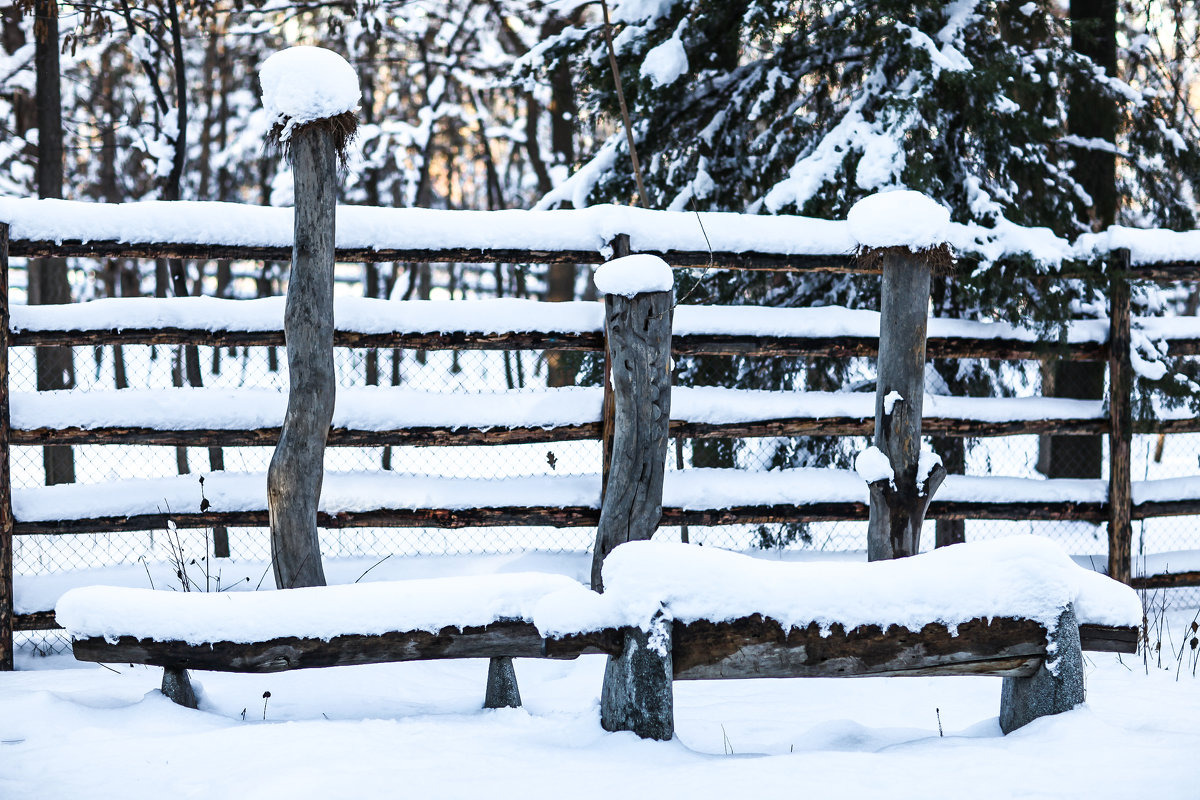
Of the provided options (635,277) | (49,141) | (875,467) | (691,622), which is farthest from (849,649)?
(49,141)

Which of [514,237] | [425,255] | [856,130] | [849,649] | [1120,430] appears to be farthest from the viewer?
[856,130]

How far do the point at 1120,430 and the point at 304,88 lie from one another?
5309 mm

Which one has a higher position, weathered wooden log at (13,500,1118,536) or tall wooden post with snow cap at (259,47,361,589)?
tall wooden post with snow cap at (259,47,361,589)

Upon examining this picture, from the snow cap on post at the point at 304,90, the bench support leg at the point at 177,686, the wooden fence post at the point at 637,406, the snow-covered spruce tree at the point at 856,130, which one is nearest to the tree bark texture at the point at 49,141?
the snow-covered spruce tree at the point at 856,130

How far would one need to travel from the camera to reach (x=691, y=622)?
3.12 metres

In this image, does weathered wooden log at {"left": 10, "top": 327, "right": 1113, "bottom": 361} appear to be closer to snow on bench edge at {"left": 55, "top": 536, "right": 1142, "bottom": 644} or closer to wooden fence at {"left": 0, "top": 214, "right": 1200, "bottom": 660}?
wooden fence at {"left": 0, "top": 214, "right": 1200, "bottom": 660}

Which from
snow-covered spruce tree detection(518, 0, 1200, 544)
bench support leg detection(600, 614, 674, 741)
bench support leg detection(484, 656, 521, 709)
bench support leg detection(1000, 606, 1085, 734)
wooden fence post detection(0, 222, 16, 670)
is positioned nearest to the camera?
bench support leg detection(600, 614, 674, 741)

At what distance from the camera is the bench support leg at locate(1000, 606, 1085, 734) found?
10.8ft

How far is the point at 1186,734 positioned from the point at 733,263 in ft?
10.8

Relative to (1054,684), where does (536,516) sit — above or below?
above

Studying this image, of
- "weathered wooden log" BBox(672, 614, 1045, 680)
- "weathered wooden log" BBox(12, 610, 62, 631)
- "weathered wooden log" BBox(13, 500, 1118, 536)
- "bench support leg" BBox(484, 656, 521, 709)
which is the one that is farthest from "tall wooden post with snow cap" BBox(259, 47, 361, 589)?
"weathered wooden log" BBox(672, 614, 1045, 680)

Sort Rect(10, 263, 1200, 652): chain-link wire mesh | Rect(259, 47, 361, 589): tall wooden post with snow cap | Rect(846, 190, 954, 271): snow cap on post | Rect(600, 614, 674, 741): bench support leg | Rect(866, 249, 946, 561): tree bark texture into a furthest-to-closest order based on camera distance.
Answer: Rect(10, 263, 1200, 652): chain-link wire mesh → Rect(866, 249, 946, 561): tree bark texture → Rect(846, 190, 954, 271): snow cap on post → Rect(259, 47, 361, 589): tall wooden post with snow cap → Rect(600, 614, 674, 741): bench support leg

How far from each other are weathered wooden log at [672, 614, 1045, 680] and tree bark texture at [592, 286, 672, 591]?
163 centimetres

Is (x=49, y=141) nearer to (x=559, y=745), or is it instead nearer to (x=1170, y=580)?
(x=559, y=745)
